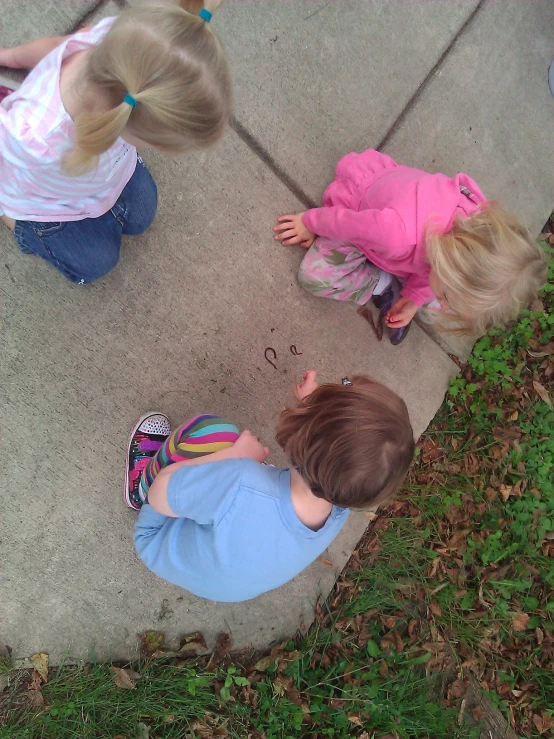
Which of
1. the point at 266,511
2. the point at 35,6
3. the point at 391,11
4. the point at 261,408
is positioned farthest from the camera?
the point at 391,11

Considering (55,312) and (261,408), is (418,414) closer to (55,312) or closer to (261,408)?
(261,408)

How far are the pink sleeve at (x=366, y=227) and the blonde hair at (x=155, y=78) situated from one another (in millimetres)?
855

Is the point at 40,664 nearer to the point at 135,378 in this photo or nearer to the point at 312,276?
the point at 135,378

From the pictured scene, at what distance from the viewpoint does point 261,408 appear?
8.13 ft

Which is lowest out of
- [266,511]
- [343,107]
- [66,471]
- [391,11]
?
[66,471]

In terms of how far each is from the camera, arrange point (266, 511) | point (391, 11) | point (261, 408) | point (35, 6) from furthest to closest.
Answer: point (391, 11) → point (261, 408) → point (35, 6) → point (266, 511)

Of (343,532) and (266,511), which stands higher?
(266,511)

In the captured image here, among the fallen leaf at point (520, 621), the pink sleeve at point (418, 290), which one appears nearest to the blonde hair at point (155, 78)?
the pink sleeve at point (418, 290)

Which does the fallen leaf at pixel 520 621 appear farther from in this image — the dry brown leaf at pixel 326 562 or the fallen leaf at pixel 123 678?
the fallen leaf at pixel 123 678

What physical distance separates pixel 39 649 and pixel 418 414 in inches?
79.7

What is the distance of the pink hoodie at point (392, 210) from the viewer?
2102 mm

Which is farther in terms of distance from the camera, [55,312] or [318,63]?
[318,63]

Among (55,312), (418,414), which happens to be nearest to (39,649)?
(55,312)

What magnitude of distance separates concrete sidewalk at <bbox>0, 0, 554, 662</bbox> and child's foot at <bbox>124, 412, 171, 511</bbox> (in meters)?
0.06
